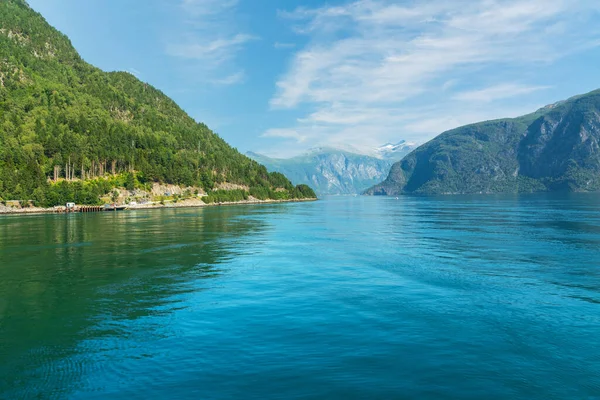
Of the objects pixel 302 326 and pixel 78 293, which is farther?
pixel 78 293

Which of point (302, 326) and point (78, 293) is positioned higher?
point (78, 293)

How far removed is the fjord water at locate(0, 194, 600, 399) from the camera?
19516mm

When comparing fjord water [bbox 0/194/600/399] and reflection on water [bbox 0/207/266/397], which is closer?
fjord water [bbox 0/194/600/399]

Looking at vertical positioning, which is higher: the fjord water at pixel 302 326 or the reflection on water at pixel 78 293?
the reflection on water at pixel 78 293

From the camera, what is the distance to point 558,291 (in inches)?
1446

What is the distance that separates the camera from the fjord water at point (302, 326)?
1952cm

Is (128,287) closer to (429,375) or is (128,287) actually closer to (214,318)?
(214,318)

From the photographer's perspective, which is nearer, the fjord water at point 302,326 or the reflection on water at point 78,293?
the fjord water at point 302,326

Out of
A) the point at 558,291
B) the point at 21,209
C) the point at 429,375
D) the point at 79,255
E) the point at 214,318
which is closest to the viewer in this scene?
the point at 429,375

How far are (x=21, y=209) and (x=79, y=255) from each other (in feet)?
515

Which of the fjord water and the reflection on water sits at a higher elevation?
the reflection on water

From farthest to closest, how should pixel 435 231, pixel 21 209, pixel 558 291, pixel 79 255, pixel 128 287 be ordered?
pixel 21 209, pixel 435 231, pixel 79 255, pixel 128 287, pixel 558 291

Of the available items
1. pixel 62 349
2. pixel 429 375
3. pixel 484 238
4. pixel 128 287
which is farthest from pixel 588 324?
pixel 484 238

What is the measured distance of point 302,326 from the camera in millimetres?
27859
